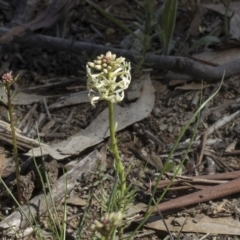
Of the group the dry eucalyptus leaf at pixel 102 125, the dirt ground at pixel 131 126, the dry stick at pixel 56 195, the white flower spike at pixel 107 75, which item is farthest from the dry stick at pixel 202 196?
the white flower spike at pixel 107 75

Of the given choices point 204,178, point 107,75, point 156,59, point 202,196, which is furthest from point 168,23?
point 107,75

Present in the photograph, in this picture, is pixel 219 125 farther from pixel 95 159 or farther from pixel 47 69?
pixel 47 69

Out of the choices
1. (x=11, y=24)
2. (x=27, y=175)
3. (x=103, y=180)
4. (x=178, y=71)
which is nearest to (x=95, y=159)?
(x=103, y=180)

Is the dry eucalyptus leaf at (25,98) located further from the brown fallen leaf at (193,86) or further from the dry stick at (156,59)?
the brown fallen leaf at (193,86)

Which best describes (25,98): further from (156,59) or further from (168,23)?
(168,23)

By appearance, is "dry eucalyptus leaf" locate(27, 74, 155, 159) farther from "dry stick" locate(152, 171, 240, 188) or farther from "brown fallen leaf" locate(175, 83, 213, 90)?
"dry stick" locate(152, 171, 240, 188)

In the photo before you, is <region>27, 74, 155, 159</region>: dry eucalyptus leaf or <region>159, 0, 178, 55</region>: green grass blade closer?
<region>27, 74, 155, 159</region>: dry eucalyptus leaf

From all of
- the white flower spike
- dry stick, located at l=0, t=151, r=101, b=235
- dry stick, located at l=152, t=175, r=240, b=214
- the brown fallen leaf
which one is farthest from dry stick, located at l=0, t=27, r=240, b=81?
the white flower spike
